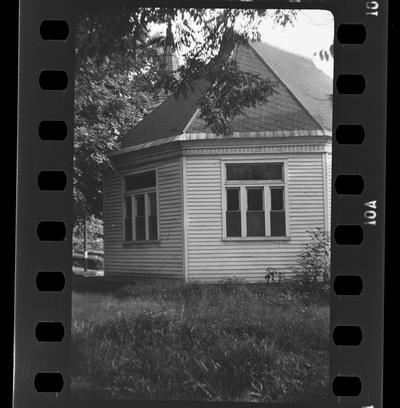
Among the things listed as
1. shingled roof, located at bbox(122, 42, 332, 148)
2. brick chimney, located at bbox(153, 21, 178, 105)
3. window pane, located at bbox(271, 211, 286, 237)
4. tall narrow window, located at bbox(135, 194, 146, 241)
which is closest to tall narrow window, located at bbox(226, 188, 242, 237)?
window pane, located at bbox(271, 211, 286, 237)

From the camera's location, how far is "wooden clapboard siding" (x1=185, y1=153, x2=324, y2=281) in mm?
2172

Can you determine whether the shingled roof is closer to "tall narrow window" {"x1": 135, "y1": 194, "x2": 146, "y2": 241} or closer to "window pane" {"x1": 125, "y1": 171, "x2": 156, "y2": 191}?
"window pane" {"x1": 125, "y1": 171, "x2": 156, "y2": 191}

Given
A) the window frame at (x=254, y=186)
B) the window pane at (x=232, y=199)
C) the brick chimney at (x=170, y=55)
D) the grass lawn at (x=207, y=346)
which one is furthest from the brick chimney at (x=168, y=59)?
the grass lawn at (x=207, y=346)

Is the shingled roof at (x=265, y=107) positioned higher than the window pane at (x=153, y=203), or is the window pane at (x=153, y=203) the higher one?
the shingled roof at (x=265, y=107)

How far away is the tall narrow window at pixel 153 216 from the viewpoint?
7.47 feet

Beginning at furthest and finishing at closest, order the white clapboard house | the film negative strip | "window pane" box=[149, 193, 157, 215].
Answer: "window pane" box=[149, 193, 157, 215]
the white clapboard house
the film negative strip

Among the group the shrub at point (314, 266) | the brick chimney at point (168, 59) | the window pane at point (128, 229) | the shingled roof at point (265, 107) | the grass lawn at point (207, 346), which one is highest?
the brick chimney at point (168, 59)

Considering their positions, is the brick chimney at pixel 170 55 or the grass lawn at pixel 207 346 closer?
the grass lawn at pixel 207 346

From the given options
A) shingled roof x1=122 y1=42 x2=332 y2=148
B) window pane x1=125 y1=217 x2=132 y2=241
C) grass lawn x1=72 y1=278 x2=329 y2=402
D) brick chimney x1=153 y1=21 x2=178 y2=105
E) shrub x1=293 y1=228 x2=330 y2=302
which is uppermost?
brick chimney x1=153 y1=21 x2=178 y2=105

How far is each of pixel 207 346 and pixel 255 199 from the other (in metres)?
0.65

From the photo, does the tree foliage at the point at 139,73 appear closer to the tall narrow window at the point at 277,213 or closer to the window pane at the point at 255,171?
the window pane at the point at 255,171

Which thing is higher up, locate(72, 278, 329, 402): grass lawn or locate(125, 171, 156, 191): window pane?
locate(125, 171, 156, 191): window pane

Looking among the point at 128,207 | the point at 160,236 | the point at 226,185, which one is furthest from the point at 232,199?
the point at 128,207

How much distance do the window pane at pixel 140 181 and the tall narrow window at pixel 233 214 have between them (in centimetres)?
35
